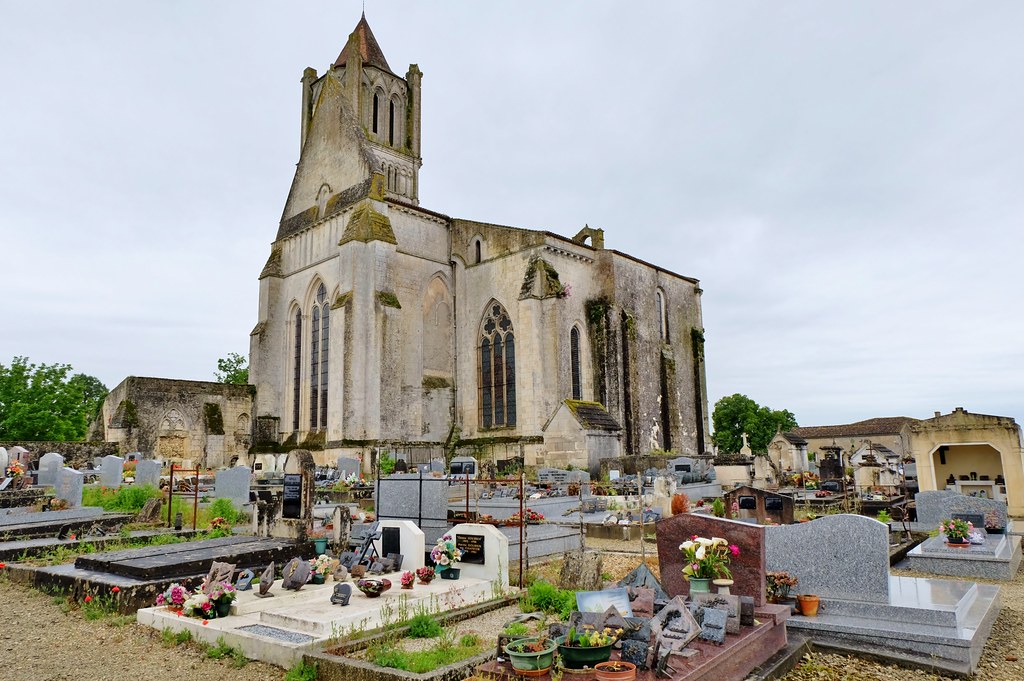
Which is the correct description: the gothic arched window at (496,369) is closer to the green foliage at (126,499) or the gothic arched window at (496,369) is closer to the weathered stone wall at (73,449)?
the green foliage at (126,499)

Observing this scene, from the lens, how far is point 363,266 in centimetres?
2461

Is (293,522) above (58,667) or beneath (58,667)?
above

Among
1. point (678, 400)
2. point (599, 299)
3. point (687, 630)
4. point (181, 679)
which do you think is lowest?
point (181, 679)

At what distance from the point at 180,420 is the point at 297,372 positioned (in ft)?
15.9

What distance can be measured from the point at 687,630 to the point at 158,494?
1416 cm

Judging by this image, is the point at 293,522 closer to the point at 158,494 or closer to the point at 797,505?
the point at 158,494

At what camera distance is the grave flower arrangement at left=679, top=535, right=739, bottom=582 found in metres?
6.64

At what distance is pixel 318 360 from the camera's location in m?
27.7

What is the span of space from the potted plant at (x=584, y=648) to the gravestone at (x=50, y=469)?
811 inches

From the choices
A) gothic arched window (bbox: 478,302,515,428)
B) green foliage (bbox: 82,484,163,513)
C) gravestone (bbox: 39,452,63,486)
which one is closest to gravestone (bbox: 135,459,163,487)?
green foliage (bbox: 82,484,163,513)

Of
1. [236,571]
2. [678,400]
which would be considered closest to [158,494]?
[236,571]

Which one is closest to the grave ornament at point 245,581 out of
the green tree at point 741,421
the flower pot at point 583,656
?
the flower pot at point 583,656

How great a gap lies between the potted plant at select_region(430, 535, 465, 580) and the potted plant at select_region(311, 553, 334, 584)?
1351 millimetres

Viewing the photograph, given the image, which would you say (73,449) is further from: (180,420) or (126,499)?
(126,499)
